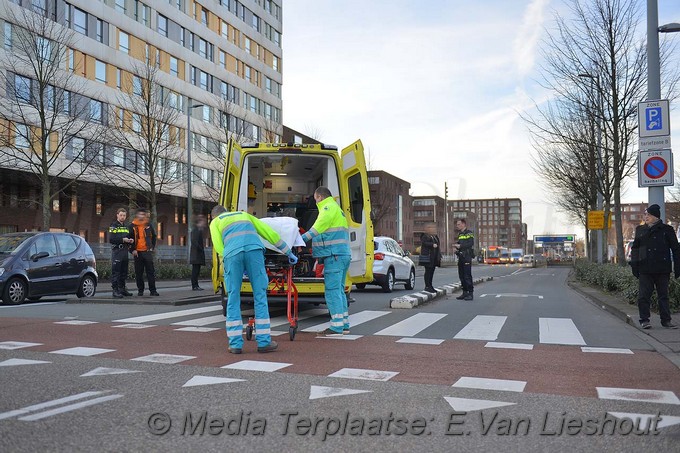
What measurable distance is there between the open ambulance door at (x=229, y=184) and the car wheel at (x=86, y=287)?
239 inches

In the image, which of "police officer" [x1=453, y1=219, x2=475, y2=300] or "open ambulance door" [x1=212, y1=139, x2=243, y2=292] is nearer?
"open ambulance door" [x1=212, y1=139, x2=243, y2=292]

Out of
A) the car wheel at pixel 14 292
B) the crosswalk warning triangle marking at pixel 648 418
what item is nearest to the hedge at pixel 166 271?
the car wheel at pixel 14 292

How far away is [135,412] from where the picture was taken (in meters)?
4.29

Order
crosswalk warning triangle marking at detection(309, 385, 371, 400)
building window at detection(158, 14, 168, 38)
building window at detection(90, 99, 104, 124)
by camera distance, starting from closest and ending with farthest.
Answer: crosswalk warning triangle marking at detection(309, 385, 371, 400), building window at detection(90, 99, 104, 124), building window at detection(158, 14, 168, 38)

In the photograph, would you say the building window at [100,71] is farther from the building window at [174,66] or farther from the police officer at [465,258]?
the police officer at [465,258]

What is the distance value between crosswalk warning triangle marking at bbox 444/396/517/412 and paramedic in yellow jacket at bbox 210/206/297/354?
2.70 m

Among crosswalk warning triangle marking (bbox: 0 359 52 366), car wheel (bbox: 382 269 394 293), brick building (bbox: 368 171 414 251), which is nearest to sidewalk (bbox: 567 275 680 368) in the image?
car wheel (bbox: 382 269 394 293)

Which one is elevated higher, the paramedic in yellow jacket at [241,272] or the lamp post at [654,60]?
the lamp post at [654,60]

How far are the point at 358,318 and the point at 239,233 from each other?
4315 millimetres

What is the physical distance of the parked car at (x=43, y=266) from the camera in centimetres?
1299

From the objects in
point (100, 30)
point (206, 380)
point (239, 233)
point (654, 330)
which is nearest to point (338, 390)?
point (206, 380)

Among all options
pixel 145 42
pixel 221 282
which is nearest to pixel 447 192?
pixel 145 42

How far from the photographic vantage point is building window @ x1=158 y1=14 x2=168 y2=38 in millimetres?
46812

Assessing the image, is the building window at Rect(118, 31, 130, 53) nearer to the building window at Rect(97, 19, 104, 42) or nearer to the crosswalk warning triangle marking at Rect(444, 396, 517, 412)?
the building window at Rect(97, 19, 104, 42)
